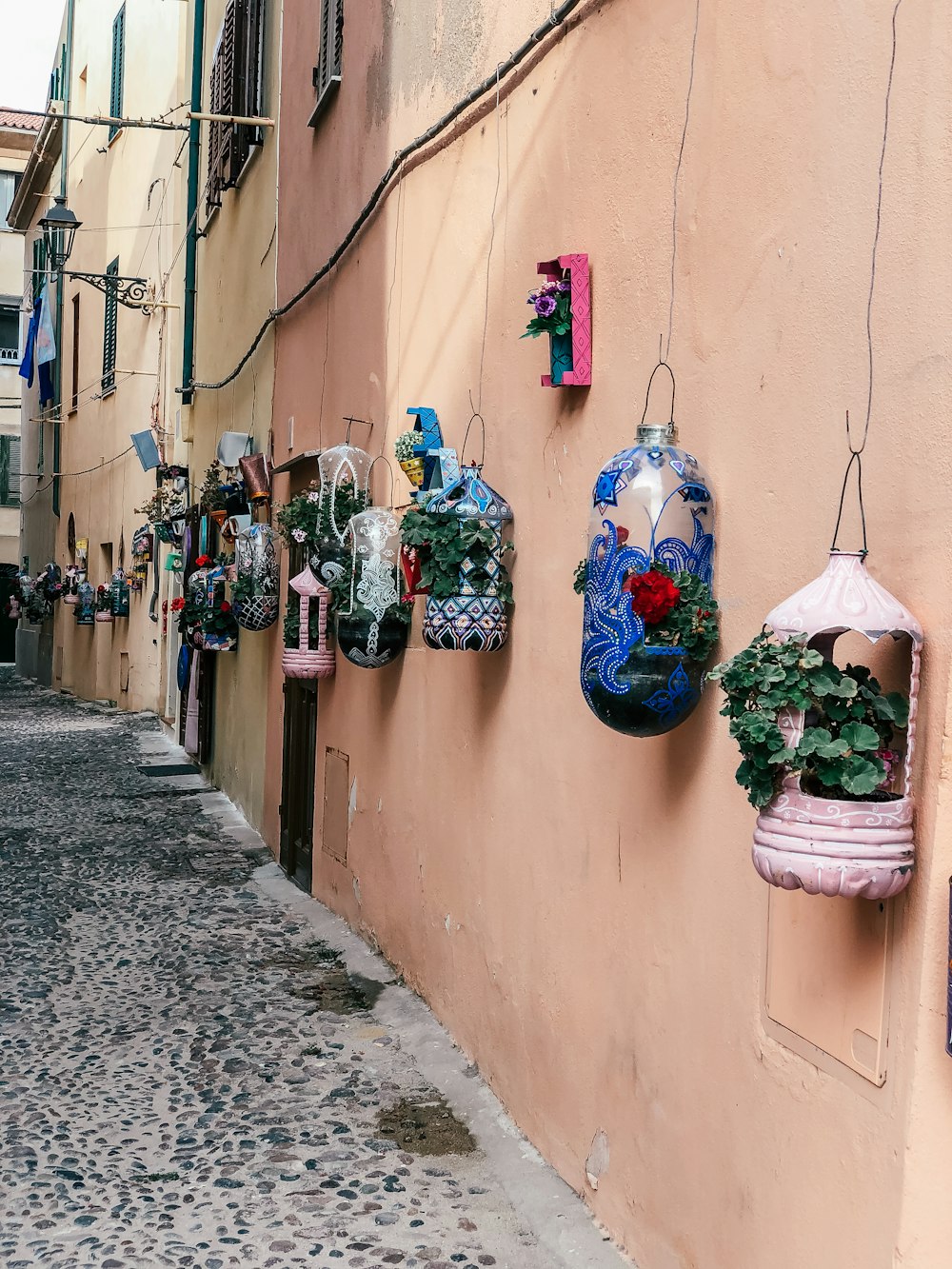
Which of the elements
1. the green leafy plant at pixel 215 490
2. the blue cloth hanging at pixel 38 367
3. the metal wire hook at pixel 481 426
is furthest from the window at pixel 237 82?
the blue cloth hanging at pixel 38 367

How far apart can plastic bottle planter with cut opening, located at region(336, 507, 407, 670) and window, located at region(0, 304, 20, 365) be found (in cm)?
2387

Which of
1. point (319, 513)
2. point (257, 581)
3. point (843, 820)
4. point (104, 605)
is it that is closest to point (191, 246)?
point (257, 581)

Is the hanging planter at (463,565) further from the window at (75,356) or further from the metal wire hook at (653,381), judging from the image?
the window at (75,356)

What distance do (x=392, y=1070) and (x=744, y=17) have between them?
3590 millimetres

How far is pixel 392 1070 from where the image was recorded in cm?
482

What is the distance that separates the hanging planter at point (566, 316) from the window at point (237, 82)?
256 inches

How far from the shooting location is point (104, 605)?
60.3 ft

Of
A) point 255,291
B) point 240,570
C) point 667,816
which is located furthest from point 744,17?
point 255,291

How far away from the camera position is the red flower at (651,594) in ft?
9.64

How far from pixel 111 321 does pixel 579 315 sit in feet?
52.9

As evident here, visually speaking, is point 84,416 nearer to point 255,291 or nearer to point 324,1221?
point 255,291

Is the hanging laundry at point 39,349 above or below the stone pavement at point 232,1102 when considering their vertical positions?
above

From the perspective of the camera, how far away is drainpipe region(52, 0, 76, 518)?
21812 mm

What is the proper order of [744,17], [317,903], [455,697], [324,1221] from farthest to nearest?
[317,903] → [455,697] → [324,1221] → [744,17]
